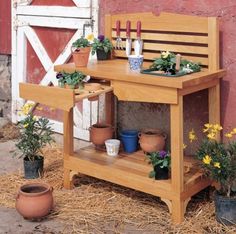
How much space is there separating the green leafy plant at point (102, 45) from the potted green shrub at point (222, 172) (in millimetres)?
1356

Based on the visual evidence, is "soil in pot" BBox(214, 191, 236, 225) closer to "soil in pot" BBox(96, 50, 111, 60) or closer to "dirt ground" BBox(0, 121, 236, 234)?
"dirt ground" BBox(0, 121, 236, 234)

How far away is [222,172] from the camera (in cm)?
382

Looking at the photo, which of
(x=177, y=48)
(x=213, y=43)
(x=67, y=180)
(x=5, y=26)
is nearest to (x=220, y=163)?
(x=213, y=43)

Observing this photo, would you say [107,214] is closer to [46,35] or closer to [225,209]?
[225,209]

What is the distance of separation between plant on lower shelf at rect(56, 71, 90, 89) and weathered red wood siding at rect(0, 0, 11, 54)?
2716 mm

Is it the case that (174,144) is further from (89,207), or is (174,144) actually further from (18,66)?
(18,66)

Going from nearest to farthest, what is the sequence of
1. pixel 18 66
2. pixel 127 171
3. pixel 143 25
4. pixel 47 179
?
1. pixel 127 171
2. pixel 143 25
3. pixel 47 179
4. pixel 18 66

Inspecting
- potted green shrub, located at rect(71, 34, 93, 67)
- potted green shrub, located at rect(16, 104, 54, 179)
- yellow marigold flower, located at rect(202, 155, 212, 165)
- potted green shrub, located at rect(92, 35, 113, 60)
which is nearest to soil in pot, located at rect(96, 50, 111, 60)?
potted green shrub, located at rect(92, 35, 113, 60)

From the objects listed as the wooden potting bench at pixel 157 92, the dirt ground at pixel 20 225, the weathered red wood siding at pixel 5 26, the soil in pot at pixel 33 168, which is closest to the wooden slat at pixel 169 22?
the wooden potting bench at pixel 157 92

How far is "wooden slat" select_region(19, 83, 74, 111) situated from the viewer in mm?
3840

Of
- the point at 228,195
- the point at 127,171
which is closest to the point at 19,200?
the point at 127,171

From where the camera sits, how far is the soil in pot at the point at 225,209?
3832 mm

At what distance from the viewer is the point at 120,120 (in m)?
5.30

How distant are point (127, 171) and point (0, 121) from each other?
3.10 metres
